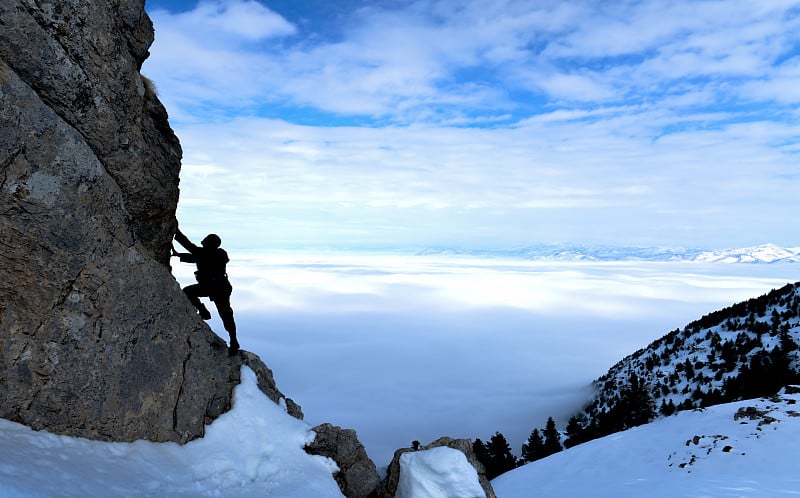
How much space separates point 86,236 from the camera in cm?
1122

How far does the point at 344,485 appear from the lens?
16125 millimetres

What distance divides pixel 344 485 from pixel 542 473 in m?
54.9

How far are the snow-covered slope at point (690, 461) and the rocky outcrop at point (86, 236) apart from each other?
138 ft

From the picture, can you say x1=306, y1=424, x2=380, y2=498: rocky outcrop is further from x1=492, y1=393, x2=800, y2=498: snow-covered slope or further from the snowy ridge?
the snowy ridge

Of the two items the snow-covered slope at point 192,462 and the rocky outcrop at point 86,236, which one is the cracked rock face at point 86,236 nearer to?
the rocky outcrop at point 86,236

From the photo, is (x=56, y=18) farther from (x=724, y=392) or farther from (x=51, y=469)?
(x=724, y=392)

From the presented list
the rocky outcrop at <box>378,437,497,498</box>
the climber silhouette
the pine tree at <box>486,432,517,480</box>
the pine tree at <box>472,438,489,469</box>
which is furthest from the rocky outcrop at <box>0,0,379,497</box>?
the pine tree at <box>486,432,517,480</box>

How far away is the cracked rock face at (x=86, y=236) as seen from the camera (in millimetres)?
10023

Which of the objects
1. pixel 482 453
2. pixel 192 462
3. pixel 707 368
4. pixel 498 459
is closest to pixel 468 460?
pixel 192 462

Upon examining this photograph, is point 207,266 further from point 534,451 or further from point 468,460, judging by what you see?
point 534,451

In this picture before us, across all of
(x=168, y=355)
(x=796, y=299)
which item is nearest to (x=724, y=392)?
(x=796, y=299)

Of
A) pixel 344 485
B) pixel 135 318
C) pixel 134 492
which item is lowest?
pixel 344 485

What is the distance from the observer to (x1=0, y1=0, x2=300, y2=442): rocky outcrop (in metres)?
10.0

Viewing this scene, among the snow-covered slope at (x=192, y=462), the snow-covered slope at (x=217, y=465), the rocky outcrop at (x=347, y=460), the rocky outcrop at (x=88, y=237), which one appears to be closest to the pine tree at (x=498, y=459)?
the rocky outcrop at (x=347, y=460)
